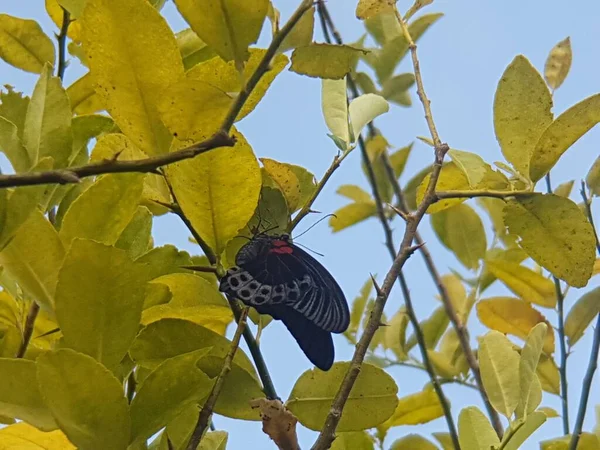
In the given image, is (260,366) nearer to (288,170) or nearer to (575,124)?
(288,170)

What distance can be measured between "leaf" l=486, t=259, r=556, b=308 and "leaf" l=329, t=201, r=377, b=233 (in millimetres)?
423

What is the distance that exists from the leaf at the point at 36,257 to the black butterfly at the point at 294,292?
0.41 ft

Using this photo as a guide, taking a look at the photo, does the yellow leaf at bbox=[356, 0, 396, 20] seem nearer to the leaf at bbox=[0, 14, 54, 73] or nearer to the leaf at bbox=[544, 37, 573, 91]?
the leaf at bbox=[544, 37, 573, 91]

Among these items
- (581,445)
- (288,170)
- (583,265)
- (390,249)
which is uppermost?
(390,249)

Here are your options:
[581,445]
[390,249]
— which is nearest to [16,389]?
[581,445]

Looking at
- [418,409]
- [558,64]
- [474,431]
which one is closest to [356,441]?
[474,431]

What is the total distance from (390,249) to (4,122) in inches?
29.1

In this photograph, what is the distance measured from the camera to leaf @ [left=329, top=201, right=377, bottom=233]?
134 centimetres

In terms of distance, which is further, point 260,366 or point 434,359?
point 434,359

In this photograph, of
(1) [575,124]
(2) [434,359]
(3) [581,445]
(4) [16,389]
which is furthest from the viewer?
(2) [434,359]

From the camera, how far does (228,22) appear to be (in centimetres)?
40

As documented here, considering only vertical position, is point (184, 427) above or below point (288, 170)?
below

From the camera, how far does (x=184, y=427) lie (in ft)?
1.80

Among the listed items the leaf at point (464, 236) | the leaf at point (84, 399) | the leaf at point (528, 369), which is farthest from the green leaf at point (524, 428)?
the leaf at point (464, 236)
